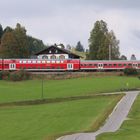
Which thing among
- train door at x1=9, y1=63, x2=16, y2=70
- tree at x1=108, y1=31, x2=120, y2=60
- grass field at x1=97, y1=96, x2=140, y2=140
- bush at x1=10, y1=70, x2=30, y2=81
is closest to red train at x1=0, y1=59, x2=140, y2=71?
train door at x1=9, y1=63, x2=16, y2=70

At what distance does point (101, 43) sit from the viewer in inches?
6722

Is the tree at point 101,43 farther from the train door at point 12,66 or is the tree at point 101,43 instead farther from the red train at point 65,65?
the train door at point 12,66

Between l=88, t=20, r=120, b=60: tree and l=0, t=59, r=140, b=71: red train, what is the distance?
98.3ft

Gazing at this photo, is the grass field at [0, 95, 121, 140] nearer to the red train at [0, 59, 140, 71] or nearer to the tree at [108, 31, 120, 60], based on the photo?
the red train at [0, 59, 140, 71]

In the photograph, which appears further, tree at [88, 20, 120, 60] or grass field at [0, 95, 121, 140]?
tree at [88, 20, 120, 60]

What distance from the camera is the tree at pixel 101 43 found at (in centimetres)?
16850

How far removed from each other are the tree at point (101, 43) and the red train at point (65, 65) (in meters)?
30.0

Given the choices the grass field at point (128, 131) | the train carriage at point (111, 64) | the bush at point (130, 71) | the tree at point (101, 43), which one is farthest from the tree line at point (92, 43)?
the grass field at point (128, 131)

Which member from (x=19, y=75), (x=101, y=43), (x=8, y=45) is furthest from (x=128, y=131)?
(x=101, y=43)

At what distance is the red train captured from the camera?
447ft

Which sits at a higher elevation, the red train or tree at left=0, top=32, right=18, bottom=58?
tree at left=0, top=32, right=18, bottom=58

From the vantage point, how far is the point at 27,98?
80.8 meters

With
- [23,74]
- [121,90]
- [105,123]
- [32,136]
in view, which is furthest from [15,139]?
[23,74]

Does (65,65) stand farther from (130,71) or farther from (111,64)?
(130,71)
